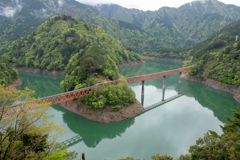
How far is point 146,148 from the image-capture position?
23172 mm

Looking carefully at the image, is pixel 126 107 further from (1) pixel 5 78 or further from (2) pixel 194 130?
(1) pixel 5 78

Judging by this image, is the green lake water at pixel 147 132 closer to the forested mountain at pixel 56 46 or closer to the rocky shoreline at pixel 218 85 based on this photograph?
the rocky shoreline at pixel 218 85

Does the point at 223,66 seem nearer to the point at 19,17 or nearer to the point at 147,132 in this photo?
the point at 147,132

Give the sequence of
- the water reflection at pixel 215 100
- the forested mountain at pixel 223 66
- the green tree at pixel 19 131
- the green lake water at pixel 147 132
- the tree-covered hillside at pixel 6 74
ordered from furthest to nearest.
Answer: the tree-covered hillside at pixel 6 74
the forested mountain at pixel 223 66
the water reflection at pixel 215 100
the green lake water at pixel 147 132
the green tree at pixel 19 131

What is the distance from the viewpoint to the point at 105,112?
96.5ft

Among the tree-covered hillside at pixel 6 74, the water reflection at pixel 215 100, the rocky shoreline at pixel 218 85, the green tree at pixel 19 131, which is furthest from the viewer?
the tree-covered hillside at pixel 6 74

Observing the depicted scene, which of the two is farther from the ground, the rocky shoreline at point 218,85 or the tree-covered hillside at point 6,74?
the tree-covered hillside at point 6,74

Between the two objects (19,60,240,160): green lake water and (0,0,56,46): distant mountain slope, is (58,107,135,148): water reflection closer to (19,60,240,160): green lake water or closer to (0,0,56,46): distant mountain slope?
(19,60,240,160): green lake water

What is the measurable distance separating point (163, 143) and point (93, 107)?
13503 millimetres

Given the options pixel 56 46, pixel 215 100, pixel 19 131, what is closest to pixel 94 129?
pixel 19 131

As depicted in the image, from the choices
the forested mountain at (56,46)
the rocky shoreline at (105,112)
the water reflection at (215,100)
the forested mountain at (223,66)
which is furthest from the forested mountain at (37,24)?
the rocky shoreline at (105,112)

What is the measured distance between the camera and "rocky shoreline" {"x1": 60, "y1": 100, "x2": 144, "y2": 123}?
29273 mm

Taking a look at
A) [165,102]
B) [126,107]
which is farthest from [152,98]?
[126,107]

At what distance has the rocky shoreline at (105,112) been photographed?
96.0 ft
